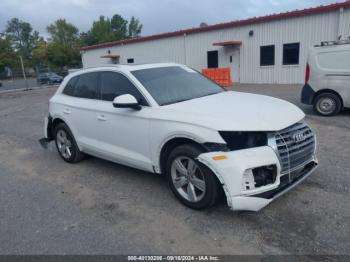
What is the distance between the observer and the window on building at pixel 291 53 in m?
16.3

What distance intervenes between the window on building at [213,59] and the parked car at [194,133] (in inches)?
645

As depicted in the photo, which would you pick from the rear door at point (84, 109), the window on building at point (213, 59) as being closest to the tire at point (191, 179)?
the rear door at point (84, 109)

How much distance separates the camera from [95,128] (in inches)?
174

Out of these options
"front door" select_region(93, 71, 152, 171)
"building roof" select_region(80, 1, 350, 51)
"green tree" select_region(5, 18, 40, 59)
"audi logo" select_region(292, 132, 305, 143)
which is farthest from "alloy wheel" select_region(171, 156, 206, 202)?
"green tree" select_region(5, 18, 40, 59)

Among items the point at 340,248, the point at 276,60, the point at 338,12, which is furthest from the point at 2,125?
the point at 338,12

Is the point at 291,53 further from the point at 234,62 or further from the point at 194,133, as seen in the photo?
the point at 194,133

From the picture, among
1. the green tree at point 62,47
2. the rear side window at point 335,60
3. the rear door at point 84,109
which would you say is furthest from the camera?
the green tree at point 62,47

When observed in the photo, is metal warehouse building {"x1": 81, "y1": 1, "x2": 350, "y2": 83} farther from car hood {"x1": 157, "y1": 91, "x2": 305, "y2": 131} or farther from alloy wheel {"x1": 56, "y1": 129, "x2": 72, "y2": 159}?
alloy wheel {"x1": 56, "y1": 129, "x2": 72, "y2": 159}

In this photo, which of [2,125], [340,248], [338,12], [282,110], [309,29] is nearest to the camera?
[340,248]

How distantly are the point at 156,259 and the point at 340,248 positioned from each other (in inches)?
65.5

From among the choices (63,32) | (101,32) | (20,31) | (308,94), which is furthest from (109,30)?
(308,94)

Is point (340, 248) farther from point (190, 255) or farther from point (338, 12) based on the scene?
point (338, 12)

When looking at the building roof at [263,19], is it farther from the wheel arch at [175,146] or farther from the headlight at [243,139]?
the wheel arch at [175,146]

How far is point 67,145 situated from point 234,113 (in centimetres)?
336
